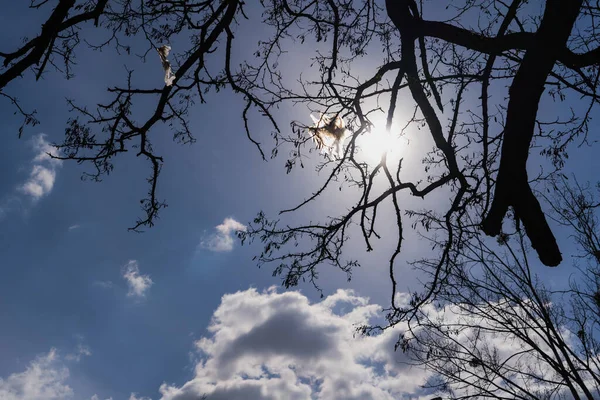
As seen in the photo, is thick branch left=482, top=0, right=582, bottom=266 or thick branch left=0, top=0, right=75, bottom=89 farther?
thick branch left=0, top=0, right=75, bottom=89

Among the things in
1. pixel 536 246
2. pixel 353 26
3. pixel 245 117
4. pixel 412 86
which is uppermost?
pixel 353 26

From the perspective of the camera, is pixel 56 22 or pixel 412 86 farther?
pixel 412 86

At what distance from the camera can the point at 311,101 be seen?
5.25 meters

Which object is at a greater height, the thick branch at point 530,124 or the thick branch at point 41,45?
the thick branch at point 41,45

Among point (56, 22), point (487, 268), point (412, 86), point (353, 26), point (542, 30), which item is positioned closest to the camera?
point (542, 30)

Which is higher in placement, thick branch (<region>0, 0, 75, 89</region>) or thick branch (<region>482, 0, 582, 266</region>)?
thick branch (<region>0, 0, 75, 89</region>)

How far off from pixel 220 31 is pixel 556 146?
15.5 feet

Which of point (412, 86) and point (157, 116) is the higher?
point (157, 116)

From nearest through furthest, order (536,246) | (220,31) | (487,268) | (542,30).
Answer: (542,30) → (536,246) → (220,31) → (487,268)

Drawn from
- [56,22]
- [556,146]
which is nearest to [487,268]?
[556,146]

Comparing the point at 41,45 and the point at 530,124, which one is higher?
the point at 41,45

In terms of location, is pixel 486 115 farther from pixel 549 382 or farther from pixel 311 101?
pixel 549 382

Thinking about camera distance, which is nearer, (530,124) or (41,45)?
(530,124)

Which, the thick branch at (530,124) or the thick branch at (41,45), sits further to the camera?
the thick branch at (41,45)
